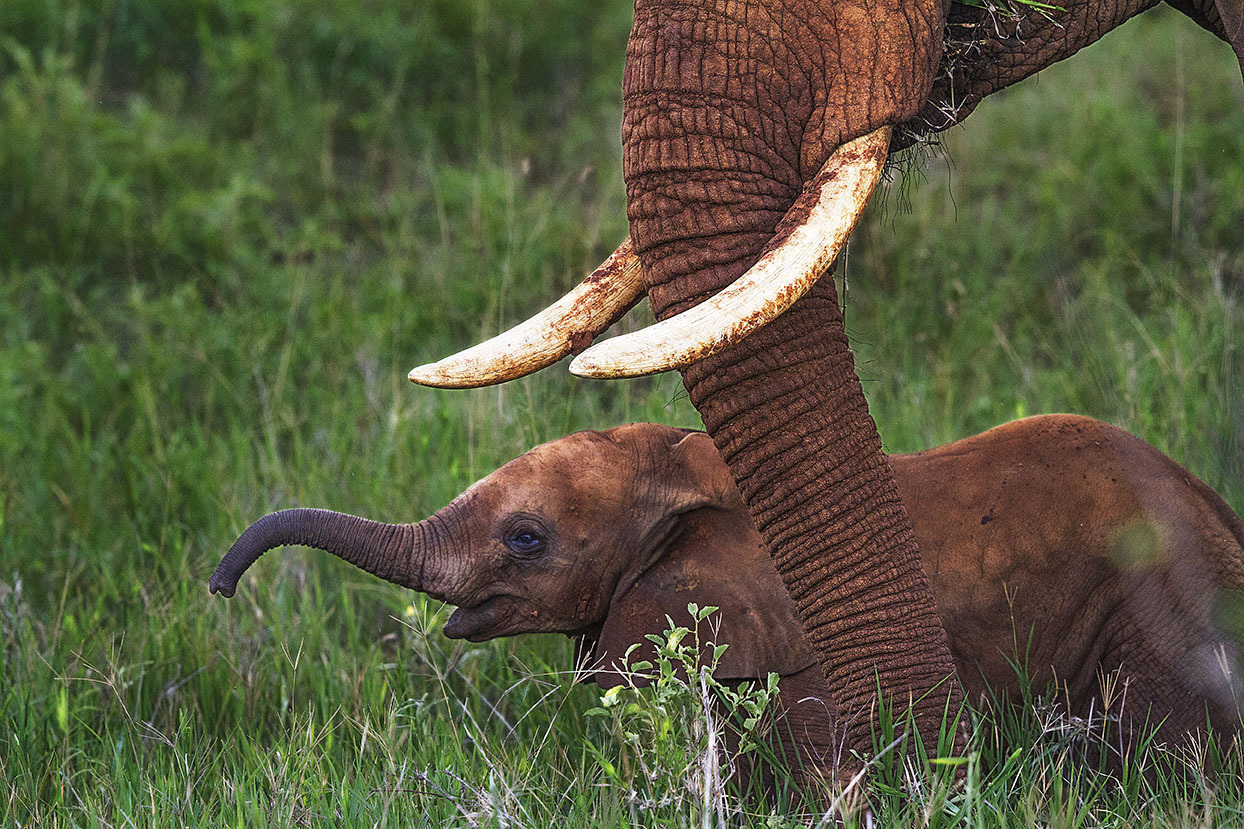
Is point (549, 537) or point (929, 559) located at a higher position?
point (549, 537)

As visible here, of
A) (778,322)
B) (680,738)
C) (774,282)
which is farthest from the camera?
(680,738)

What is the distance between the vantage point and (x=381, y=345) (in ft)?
22.8

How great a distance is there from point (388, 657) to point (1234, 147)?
5294 mm

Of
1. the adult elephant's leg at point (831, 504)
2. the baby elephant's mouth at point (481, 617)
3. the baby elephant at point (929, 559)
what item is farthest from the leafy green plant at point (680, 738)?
the baby elephant's mouth at point (481, 617)

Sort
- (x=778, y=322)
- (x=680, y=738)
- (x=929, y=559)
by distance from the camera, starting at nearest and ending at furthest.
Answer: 1. (x=778, y=322)
2. (x=680, y=738)
3. (x=929, y=559)

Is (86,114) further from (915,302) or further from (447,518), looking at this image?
(447,518)

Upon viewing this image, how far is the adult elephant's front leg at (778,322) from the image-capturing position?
321 centimetres

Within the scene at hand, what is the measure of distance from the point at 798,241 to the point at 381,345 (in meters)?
4.09

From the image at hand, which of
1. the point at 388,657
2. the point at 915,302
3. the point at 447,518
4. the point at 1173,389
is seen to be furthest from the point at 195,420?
the point at 1173,389

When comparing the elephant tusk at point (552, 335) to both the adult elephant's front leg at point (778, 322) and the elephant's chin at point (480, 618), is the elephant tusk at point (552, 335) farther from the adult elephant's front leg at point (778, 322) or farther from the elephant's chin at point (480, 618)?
the elephant's chin at point (480, 618)

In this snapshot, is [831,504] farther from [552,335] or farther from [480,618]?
[480,618]

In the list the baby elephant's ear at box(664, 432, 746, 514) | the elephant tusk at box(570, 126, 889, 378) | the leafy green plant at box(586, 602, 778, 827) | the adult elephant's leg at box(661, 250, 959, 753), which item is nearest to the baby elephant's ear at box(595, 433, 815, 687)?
the baby elephant's ear at box(664, 432, 746, 514)

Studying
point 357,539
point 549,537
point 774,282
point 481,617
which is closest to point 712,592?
point 549,537

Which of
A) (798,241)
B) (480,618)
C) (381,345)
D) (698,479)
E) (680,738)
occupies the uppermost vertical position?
(798,241)
